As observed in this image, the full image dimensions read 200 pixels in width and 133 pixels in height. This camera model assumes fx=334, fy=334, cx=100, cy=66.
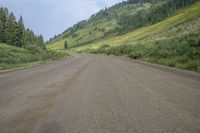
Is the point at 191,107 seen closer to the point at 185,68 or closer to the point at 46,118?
the point at 46,118

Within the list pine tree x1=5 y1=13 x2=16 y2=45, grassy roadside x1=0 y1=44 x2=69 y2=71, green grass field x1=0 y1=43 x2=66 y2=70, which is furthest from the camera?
pine tree x1=5 y1=13 x2=16 y2=45

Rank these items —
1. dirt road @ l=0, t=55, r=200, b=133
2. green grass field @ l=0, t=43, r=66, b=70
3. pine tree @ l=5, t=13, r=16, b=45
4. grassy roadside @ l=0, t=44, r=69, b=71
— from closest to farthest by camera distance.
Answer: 1. dirt road @ l=0, t=55, r=200, b=133
2. grassy roadside @ l=0, t=44, r=69, b=71
3. green grass field @ l=0, t=43, r=66, b=70
4. pine tree @ l=5, t=13, r=16, b=45

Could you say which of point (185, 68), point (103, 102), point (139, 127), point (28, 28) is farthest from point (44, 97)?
point (28, 28)

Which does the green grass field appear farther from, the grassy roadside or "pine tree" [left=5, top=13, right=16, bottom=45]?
"pine tree" [left=5, top=13, right=16, bottom=45]

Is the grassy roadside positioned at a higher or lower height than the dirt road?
lower

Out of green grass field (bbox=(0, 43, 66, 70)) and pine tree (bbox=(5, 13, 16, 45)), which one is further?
pine tree (bbox=(5, 13, 16, 45))

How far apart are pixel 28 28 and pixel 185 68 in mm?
117006

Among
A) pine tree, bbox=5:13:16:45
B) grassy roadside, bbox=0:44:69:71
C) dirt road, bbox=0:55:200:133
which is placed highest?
pine tree, bbox=5:13:16:45

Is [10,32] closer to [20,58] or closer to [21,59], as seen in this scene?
[20,58]

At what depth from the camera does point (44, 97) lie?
33.3 feet

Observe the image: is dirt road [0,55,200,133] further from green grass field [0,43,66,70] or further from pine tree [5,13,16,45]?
pine tree [5,13,16,45]

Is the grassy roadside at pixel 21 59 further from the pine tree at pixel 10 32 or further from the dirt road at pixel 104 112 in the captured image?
the dirt road at pixel 104 112

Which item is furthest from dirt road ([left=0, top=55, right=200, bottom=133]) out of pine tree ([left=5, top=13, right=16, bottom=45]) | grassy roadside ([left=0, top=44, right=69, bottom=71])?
pine tree ([left=5, top=13, right=16, bottom=45])

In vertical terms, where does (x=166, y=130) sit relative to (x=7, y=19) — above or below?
below
